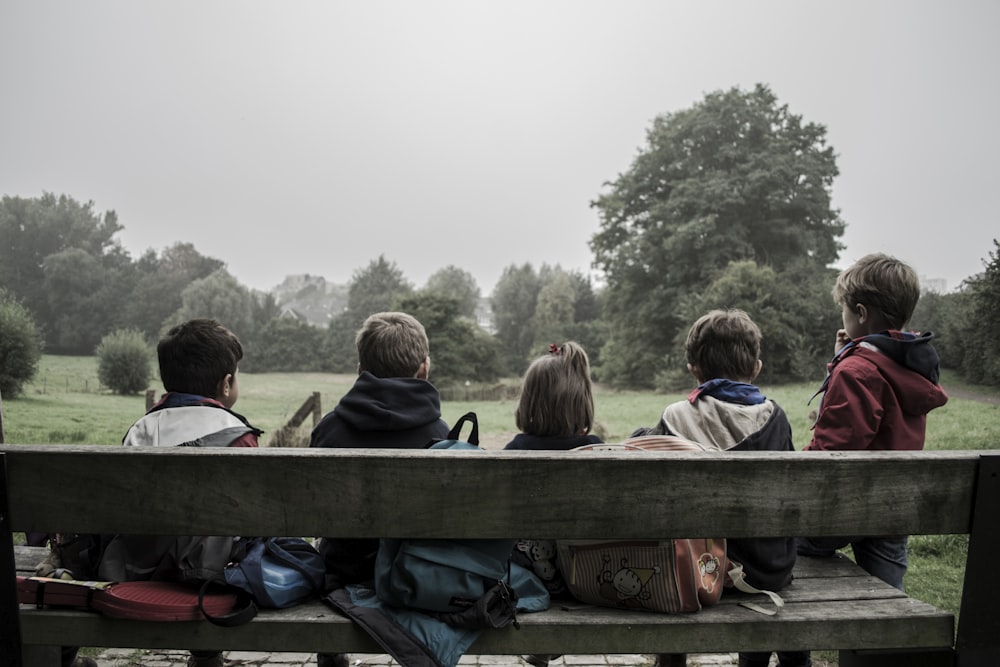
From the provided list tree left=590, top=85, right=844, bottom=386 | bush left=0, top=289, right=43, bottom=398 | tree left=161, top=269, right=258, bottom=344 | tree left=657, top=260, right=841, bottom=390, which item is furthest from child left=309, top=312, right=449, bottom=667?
tree left=590, top=85, right=844, bottom=386

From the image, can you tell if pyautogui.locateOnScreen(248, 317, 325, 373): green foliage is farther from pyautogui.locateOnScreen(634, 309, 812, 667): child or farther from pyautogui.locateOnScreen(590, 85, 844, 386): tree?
pyautogui.locateOnScreen(634, 309, 812, 667): child

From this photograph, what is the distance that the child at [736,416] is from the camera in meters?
1.87

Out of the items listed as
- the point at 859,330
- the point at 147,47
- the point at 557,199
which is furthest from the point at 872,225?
the point at 147,47

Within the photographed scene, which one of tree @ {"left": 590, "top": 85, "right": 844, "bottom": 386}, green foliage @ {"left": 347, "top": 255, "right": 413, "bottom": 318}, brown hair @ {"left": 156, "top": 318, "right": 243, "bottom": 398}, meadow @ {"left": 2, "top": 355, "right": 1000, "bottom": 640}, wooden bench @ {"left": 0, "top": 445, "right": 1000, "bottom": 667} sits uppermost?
tree @ {"left": 590, "top": 85, "right": 844, "bottom": 386}

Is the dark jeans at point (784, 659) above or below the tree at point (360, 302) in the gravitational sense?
below

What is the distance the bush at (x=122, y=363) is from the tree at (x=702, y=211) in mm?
6677

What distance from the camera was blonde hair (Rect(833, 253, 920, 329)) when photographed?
238 centimetres

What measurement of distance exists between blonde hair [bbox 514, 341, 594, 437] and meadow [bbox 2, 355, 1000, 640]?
321cm

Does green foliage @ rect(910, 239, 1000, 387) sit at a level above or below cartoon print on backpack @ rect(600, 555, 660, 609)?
above

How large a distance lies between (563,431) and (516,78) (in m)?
11.1

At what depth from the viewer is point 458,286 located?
13812mm

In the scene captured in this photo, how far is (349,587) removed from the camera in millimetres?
1796

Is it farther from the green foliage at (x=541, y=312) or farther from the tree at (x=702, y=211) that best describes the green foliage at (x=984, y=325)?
the green foliage at (x=541, y=312)

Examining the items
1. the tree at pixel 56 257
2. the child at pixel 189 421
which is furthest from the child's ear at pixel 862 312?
the tree at pixel 56 257
